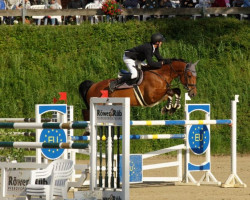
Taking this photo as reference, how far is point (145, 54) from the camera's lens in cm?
1248

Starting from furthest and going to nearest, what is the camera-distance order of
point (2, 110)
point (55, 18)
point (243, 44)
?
1. point (55, 18)
2. point (243, 44)
3. point (2, 110)

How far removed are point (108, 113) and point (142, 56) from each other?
5173 mm

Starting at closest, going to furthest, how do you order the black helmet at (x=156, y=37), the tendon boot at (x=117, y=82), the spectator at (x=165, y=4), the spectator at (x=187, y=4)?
the black helmet at (x=156, y=37), the tendon boot at (x=117, y=82), the spectator at (x=165, y=4), the spectator at (x=187, y=4)

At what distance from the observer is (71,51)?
1927 cm

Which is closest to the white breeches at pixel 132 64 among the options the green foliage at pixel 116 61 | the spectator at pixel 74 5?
the green foliage at pixel 116 61

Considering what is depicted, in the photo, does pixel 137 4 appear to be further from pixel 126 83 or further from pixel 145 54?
pixel 145 54

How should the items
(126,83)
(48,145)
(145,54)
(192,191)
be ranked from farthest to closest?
(126,83) → (145,54) → (192,191) → (48,145)

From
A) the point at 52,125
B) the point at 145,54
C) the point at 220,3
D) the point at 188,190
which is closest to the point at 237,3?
the point at 220,3

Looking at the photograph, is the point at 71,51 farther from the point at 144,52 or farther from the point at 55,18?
the point at 144,52

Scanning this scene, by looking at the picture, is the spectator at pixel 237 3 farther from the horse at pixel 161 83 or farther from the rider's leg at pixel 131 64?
the rider's leg at pixel 131 64

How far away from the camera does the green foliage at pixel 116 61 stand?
17547 mm

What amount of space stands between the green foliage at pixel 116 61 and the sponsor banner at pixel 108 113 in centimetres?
872

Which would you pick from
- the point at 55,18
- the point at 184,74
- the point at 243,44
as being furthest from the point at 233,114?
the point at 55,18

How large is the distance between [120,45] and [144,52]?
22.2 feet
